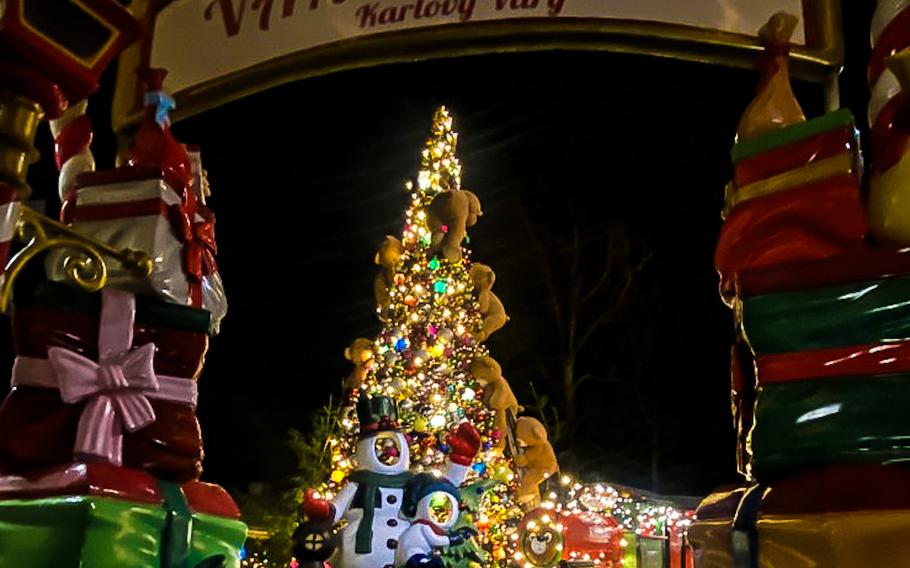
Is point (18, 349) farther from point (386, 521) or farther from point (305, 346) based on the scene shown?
point (305, 346)

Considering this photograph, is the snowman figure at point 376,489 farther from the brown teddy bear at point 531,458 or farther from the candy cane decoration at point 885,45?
the candy cane decoration at point 885,45

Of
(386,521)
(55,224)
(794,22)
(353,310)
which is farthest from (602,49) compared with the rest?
(353,310)

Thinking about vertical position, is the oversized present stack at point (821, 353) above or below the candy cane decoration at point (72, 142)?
below

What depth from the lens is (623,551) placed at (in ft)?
26.6

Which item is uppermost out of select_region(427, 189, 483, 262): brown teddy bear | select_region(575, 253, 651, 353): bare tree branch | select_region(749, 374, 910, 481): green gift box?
select_region(575, 253, 651, 353): bare tree branch

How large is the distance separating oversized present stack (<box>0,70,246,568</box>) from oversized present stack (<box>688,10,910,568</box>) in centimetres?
93

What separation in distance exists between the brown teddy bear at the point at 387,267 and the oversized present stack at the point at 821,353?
5.33m

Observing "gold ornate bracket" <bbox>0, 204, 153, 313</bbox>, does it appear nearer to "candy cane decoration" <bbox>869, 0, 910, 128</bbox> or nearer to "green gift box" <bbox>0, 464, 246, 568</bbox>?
"green gift box" <bbox>0, 464, 246, 568</bbox>

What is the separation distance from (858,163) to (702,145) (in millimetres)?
8113

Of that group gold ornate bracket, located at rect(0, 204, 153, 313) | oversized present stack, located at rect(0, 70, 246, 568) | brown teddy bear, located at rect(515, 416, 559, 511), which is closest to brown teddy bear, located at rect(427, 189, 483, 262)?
brown teddy bear, located at rect(515, 416, 559, 511)

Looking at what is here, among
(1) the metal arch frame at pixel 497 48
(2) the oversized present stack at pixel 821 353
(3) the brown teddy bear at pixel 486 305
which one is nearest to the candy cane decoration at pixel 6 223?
(1) the metal arch frame at pixel 497 48

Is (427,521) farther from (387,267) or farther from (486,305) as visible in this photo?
(387,267)

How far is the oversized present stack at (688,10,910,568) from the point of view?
1.18 m

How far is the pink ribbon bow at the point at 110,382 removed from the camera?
5.39 feet
